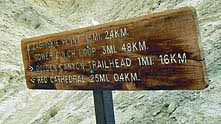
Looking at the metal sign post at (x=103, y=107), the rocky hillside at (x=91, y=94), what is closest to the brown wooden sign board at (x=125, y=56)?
the metal sign post at (x=103, y=107)

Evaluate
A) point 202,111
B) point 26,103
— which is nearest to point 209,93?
point 202,111

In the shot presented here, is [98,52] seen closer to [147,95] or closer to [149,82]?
[149,82]

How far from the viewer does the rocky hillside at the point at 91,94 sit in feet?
18.0

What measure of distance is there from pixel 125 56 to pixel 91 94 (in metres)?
4.87

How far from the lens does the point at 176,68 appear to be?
9.53ft

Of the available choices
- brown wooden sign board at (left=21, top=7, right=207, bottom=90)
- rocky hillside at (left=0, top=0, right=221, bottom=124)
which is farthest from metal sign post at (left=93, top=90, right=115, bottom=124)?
rocky hillside at (left=0, top=0, right=221, bottom=124)

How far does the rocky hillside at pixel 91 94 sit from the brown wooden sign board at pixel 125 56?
6.57 feet

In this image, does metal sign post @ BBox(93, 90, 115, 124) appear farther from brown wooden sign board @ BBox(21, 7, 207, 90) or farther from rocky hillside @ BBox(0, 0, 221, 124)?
rocky hillside @ BBox(0, 0, 221, 124)

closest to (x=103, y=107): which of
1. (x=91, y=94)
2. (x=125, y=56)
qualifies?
(x=125, y=56)

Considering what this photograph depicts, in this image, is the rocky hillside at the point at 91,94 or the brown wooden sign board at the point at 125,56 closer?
the brown wooden sign board at the point at 125,56

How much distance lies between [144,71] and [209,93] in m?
2.78

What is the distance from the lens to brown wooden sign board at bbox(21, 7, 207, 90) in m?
2.82

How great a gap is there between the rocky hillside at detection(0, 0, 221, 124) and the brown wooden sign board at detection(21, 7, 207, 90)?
6.57 ft

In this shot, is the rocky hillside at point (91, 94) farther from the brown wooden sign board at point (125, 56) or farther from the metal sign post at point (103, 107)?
the brown wooden sign board at point (125, 56)
